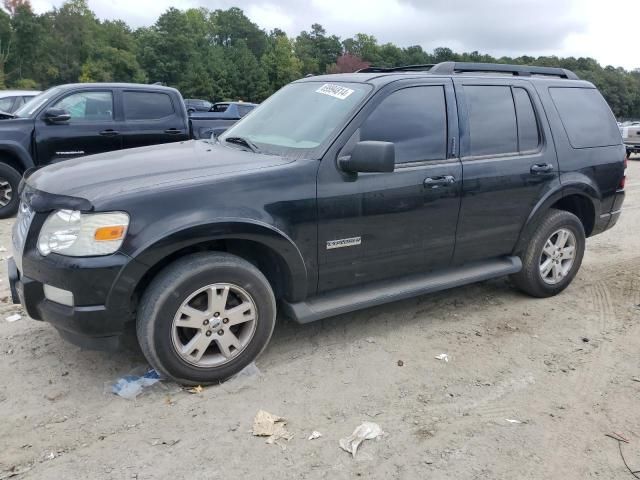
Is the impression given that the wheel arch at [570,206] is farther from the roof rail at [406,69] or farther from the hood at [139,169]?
the hood at [139,169]

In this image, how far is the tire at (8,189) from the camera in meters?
7.46

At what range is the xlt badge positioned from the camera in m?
3.62

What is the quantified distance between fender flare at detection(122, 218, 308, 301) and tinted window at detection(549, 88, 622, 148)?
9.22ft

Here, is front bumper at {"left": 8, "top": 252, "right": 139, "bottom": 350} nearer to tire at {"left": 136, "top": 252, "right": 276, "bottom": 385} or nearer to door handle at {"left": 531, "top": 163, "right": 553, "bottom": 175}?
tire at {"left": 136, "top": 252, "right": 276, "bottom": 385}

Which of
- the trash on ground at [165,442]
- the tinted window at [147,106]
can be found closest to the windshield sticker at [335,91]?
the trash on ground at [165,442]

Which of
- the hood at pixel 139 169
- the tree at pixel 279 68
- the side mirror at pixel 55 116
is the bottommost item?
the hood at pixel 139 169

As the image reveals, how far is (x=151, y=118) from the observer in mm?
8531

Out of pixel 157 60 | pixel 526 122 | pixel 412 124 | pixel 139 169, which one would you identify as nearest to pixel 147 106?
pixel 139 169

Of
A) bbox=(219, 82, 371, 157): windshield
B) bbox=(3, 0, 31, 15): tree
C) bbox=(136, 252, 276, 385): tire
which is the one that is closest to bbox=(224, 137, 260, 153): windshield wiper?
bbox=(219, 82, 371, 157): windshield

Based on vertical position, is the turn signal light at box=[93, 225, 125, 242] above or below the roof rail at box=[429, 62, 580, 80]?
below

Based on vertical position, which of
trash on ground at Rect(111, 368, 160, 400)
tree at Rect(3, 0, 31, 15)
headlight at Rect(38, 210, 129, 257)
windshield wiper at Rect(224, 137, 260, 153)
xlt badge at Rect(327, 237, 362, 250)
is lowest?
trash on ground at Rect(111, 368, 160, 400)

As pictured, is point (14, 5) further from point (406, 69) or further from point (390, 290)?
point (390, 290)

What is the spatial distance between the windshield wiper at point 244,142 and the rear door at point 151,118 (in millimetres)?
4578

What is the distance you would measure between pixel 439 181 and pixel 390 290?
841 mm
